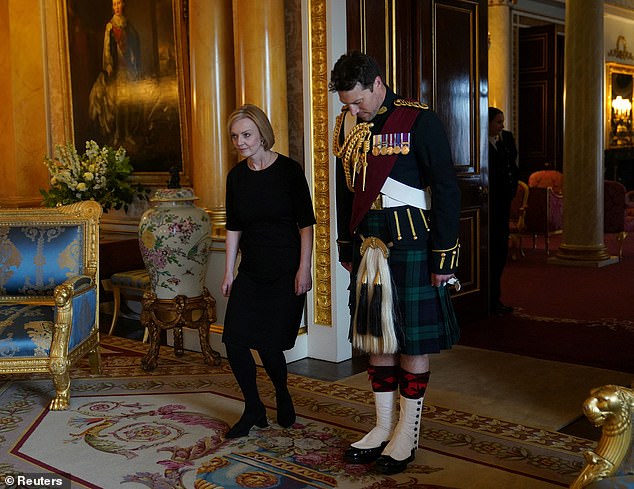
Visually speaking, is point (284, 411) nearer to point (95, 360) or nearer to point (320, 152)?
point (95, 360)

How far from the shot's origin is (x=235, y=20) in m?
5.17

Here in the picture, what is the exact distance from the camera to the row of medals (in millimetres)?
2971

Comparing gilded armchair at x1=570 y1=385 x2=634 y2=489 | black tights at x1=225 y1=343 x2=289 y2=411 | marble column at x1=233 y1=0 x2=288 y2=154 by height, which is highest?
marble column at x1=233 y1=0 x2=288 y2=154

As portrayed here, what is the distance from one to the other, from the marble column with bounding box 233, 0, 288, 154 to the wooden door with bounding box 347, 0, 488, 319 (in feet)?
1.52

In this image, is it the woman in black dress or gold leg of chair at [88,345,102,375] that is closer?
the woman in black dress

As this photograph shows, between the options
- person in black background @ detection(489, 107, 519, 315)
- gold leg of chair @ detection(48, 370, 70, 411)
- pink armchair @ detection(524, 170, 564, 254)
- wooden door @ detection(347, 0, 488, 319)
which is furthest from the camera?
pink armchair @ detection(524, 170, 564, 254)

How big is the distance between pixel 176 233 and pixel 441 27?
2297 mm

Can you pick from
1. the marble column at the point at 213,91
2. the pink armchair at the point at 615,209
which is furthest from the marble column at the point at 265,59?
the pink armchair at the point at 615,209

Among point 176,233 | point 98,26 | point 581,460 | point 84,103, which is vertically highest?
point 98,26

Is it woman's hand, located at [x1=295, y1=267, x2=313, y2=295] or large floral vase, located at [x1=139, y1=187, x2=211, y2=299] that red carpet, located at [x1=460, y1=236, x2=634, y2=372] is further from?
woman's hand, located at [x1=295, y1=267, x2=313, y2=295]

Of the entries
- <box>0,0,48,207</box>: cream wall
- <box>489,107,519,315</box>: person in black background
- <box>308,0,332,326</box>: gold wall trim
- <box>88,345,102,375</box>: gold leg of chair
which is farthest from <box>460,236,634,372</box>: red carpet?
<box>0,0,48,207</box>: cream wall

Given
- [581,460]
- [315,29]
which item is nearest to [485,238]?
[315,29]

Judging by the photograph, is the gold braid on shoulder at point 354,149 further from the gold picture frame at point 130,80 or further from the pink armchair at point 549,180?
the pink armchair at point 549,180

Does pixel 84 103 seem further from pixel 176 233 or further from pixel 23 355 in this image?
pixel 23 355
